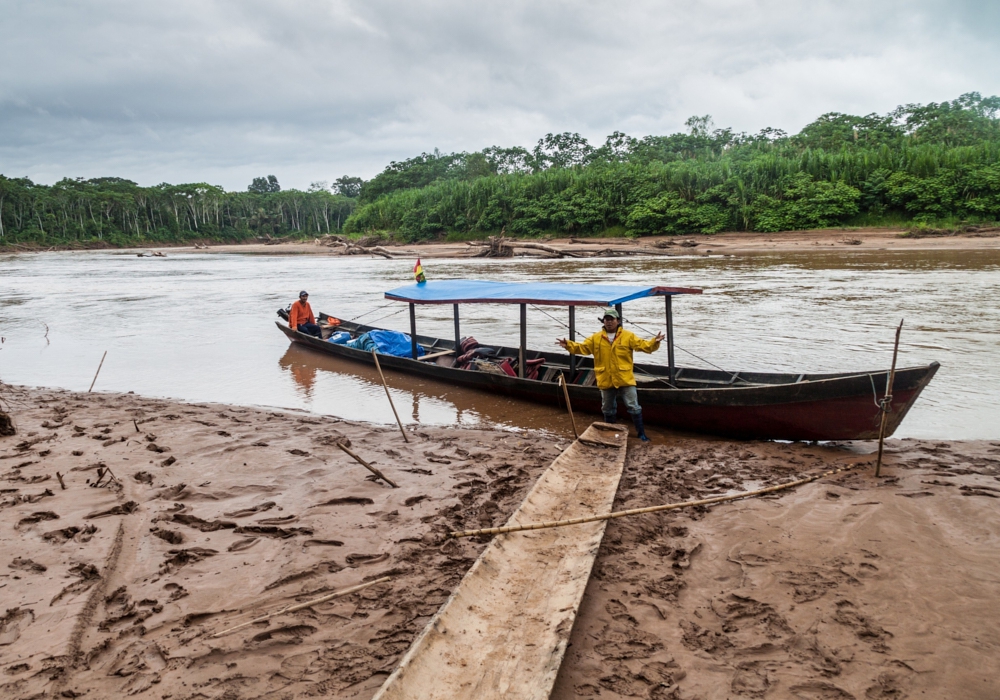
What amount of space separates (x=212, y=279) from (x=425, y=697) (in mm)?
31377

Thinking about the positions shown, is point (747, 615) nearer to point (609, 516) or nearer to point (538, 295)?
point (609, 516)

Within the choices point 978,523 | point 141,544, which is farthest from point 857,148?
point 141,544

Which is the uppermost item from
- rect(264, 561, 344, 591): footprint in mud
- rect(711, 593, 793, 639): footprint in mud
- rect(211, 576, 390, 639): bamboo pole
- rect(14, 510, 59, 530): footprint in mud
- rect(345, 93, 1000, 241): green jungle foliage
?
rect(345, 93, 1000, 241): green jungle foliage

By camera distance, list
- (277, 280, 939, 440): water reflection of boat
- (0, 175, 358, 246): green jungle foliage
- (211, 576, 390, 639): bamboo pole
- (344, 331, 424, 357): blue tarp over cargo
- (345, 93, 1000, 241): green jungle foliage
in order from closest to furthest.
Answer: (211, 576, 390, 639): bamboo pole < (277, 280, 939, 440): water reflection of boat < (344, 331, 424, 357): blue tarp over cargo < (345, 93, 1000, 241): green jungle foliage < (0, 175, 358, 246): green jungle foliage

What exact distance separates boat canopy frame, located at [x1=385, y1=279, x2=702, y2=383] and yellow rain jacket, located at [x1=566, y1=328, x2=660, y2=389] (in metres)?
0.61

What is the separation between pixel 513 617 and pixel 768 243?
3169 centimetres

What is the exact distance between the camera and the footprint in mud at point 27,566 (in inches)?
156

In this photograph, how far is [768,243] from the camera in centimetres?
3145

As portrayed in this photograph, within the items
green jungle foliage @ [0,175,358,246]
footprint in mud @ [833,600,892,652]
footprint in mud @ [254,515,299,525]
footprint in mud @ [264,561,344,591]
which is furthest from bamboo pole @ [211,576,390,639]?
green jungle foliage @ [0,175,358,246]

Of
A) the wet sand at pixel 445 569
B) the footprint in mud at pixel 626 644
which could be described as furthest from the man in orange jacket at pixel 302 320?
the footprint in mud at pixel 626 644

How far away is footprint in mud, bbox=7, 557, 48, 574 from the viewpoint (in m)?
3.97

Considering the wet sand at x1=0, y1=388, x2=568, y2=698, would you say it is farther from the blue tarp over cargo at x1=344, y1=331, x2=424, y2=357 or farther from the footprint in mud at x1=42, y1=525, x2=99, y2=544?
the blue tarp over cargo at x1=344, y1=331, x2=424, y2=357

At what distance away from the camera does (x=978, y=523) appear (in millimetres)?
4484

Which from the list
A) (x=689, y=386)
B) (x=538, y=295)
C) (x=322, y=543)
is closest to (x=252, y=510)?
(x=322, y=543)
